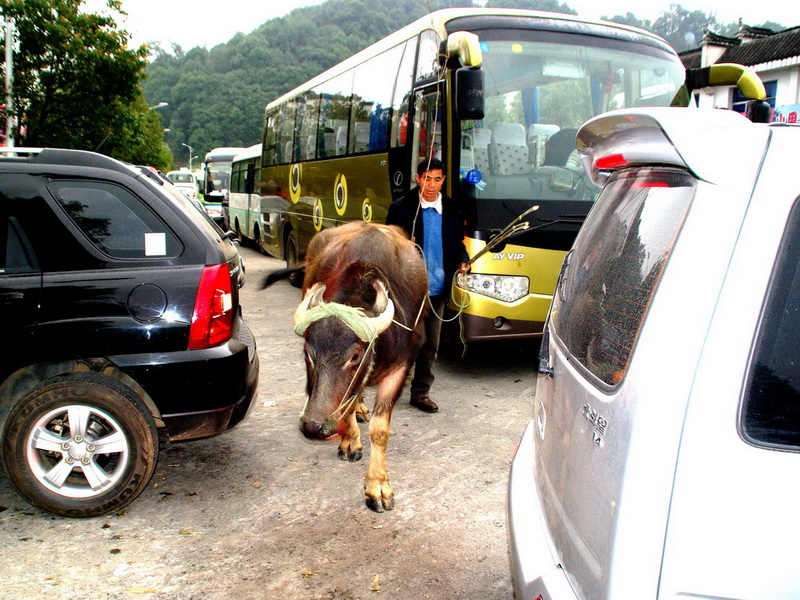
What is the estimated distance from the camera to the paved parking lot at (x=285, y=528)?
332cm

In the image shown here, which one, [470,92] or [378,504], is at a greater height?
[470,92]

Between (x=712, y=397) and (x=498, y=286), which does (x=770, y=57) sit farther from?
(x=712, y=397)

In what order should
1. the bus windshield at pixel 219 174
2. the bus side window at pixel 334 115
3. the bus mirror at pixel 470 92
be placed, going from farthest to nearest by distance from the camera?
Result: the bus windshield at pixel 219 174, the bus side window at pixel 334 115, the bus mirror at pixel 470 92

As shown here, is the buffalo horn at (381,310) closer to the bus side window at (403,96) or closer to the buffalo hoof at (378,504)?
the buffalo hoof at (378,504)

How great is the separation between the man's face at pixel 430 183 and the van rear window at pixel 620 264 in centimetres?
320

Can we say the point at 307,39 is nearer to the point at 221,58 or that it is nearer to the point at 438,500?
the point at 221,58

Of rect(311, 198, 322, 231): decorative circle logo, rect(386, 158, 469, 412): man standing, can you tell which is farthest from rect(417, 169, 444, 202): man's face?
rect(311, 198, 322, 231): decorative circle logo

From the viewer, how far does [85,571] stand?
11.3ft

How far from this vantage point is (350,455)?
4.94 m

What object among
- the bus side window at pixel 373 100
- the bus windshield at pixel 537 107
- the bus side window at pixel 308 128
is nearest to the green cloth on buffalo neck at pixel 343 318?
the bus windshield at pixel 537 107

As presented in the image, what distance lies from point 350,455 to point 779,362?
3.75m

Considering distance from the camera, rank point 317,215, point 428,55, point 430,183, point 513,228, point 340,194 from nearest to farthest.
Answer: point 430,183 → point 513,228 → point 428,55 → point 340,194 → point 317,215

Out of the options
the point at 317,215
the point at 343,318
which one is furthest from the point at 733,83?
the point at 317,215

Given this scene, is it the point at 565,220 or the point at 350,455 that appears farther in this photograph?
the point at 565,220
